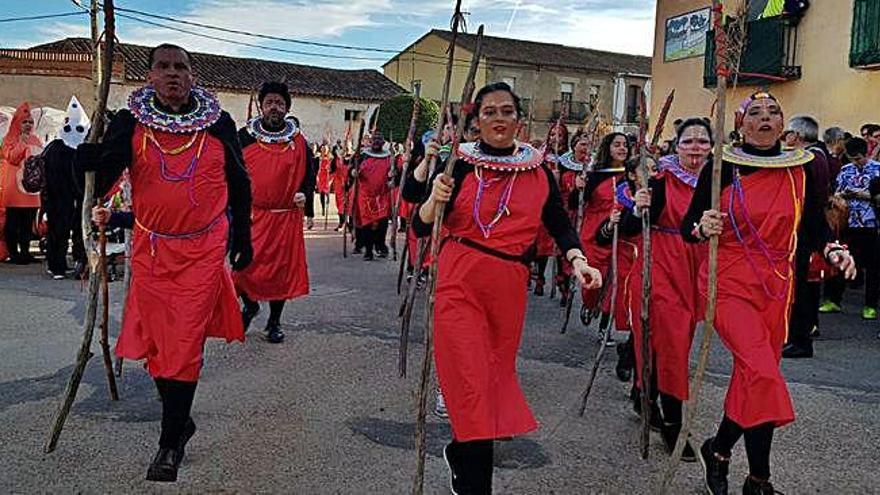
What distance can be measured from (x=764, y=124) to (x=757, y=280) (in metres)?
0.77

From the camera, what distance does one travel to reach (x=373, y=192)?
13672 mm

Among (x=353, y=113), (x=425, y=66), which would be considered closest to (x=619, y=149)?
(x=353, y=113)

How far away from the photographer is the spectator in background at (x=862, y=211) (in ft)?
29.5

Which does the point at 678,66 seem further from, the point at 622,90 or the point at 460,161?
the point at 622,90

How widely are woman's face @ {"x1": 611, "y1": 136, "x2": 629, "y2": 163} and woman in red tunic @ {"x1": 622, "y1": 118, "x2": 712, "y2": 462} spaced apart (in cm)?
190

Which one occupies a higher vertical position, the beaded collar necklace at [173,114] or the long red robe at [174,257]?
the beaded collar necklace at [173,114]

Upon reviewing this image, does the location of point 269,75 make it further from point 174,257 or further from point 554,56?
point 174,257

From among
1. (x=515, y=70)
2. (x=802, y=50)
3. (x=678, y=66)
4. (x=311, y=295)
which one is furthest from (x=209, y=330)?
(x=515, y=70)

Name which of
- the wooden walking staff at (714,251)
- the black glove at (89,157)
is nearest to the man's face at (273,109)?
the black glove at (89,157)

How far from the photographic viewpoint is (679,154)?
5.13 m

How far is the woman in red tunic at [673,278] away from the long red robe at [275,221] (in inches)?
126

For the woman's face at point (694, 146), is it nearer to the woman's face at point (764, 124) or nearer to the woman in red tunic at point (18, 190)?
the woman's face at point (764, 124)

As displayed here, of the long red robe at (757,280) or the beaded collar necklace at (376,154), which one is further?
the beaded collar necklace at (376,154)

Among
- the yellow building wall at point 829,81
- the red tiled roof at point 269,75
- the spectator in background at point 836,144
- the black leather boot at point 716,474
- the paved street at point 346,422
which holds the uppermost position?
the red tiled roof at point 269,75
